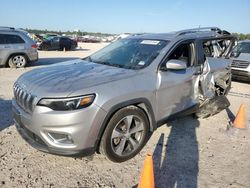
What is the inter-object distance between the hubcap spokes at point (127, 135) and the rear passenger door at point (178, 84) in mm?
459

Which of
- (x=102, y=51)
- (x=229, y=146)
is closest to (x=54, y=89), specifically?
(x=102, y=51)

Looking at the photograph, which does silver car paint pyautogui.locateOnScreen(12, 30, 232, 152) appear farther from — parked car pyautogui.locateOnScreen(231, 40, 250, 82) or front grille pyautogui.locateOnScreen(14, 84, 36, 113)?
parked car pyautogui.locateOnScreen(231, 40, 250, 82)

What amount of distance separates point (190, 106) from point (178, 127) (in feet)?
1.77

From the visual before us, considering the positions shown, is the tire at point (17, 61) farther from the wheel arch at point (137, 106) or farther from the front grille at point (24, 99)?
the wheel arch at point (137, 106)

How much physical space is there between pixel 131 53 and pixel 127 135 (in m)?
1.55

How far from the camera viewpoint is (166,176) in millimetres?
3393

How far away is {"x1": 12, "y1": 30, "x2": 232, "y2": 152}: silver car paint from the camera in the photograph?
10.1ft

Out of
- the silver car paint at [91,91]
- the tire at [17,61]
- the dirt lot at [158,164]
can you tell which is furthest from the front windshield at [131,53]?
the tire at [17,61]

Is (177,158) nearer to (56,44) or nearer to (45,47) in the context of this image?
(45,47)

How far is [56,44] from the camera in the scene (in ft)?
83.4

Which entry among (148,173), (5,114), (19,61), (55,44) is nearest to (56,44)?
(55,44)

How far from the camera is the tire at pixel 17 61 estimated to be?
38.4 ft

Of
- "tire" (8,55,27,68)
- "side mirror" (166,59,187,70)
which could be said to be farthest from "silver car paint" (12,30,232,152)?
"tire" (8,55,27,68)

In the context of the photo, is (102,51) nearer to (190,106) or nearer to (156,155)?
(190,106)
